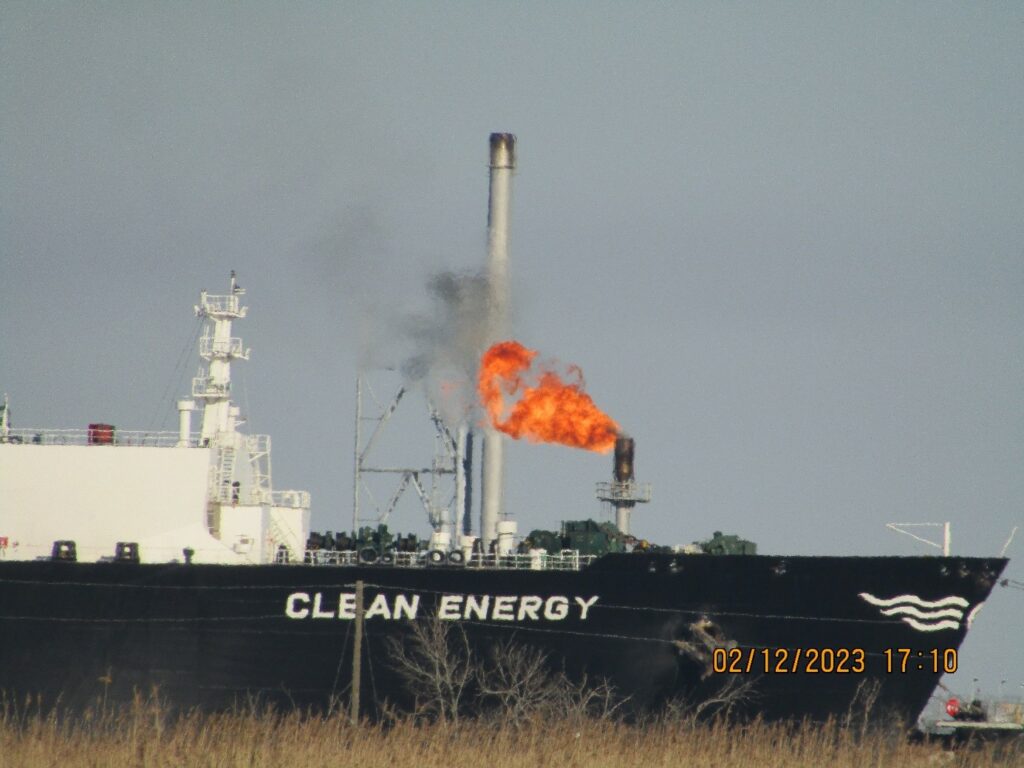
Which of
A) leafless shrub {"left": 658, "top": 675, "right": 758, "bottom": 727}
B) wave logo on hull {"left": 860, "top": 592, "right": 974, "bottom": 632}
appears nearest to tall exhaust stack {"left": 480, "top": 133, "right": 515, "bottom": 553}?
leafless shrub {"left": 658, "top": 675, "right": 758, "bottom": 727}

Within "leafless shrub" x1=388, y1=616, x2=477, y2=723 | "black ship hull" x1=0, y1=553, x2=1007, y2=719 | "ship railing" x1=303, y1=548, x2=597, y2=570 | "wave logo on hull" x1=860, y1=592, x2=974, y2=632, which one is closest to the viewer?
"leafless shrub" x1=388, y1=616, x2=477, y2=723

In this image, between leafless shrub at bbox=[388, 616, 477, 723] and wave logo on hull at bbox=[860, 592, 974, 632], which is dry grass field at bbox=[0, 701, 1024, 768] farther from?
wave logo on hull at bbox=[860, 592, 974, 632]

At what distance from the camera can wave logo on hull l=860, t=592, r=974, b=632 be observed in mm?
52250

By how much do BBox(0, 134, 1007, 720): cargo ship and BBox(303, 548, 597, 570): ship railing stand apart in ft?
0.22

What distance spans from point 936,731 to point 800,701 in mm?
6364

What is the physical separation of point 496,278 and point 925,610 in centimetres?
2680

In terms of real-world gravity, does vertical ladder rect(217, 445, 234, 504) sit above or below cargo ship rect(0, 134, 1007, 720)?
above

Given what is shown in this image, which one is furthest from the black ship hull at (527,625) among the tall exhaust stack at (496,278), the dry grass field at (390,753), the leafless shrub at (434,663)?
the tall exhaust stack at (496,278)

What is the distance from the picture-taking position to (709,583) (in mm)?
52094

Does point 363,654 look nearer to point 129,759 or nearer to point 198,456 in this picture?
point 198,456

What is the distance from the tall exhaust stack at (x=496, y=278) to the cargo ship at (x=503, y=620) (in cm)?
1873

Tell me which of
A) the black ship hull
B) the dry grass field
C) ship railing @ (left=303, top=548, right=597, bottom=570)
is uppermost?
ship railing @ (left=303, top=548, right=597, bottom=570)

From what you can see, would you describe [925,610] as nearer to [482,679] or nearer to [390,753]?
[482,679]

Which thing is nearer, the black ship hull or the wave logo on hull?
the black ship hull
